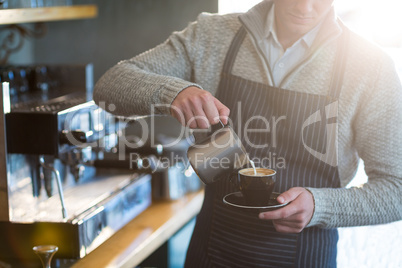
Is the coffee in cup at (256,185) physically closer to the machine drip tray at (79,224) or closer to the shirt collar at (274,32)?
the shirt collar at (274,32)

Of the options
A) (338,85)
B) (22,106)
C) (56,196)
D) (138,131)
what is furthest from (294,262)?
(138,131)

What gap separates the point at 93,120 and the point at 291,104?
70 cm

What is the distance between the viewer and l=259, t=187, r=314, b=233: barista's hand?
1199 millimetres

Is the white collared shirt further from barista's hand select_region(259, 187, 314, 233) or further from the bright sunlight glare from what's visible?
the bright sunlight glare

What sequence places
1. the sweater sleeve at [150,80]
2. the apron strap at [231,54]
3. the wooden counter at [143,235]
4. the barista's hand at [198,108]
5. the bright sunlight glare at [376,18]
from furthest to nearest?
the bright sunlight glare at [376,18] < the wooden counter at [143,235] < the apron strap at [231,54] < the sweater sleeve at [150,80] < the barista's hand at [198,108]

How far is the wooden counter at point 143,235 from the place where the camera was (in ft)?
5.15

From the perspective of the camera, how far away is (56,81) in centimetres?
220

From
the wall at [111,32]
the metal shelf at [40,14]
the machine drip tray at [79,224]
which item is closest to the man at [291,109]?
the machine drip tray at [79,224]

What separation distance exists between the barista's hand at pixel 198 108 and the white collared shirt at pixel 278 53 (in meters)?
0.33

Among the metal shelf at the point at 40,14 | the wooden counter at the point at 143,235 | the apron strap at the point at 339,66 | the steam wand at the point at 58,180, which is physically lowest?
the wooden counter at the point at 143,235

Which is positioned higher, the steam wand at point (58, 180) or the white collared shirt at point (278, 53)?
the white collared shirt at point (278, 53)

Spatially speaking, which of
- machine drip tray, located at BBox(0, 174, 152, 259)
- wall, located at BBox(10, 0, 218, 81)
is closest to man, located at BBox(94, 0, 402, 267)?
machine drip tray, located at BBox(0, 174, 152, 259)

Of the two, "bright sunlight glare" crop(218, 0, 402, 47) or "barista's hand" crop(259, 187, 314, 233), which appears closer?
"barista's hand" crop(259, 187, 314, 233)

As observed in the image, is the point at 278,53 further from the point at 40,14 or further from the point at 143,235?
the point at 40,14
